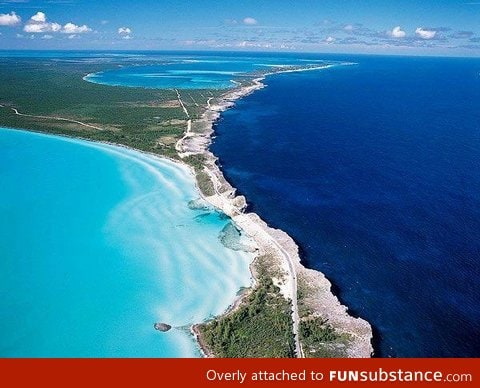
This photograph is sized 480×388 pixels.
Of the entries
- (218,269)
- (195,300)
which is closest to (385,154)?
(218,269)

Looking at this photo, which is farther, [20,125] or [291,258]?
[20,125]

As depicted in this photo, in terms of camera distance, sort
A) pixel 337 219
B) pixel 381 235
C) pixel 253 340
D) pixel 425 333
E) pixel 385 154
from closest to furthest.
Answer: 1. pixel 253 340
2. pixel 425 333
3. pixel 381 235
4. pixel 337 219
5. pixel 385 154

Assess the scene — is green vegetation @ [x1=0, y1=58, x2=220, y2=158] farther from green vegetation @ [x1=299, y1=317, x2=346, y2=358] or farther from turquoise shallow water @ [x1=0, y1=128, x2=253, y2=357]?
green vegetation @ [x1=299, y1=317, x2=346, y2=358]

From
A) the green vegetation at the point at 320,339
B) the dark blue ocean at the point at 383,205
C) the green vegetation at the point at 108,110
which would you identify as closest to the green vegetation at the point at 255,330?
the green vegetation at the point at 320,339
